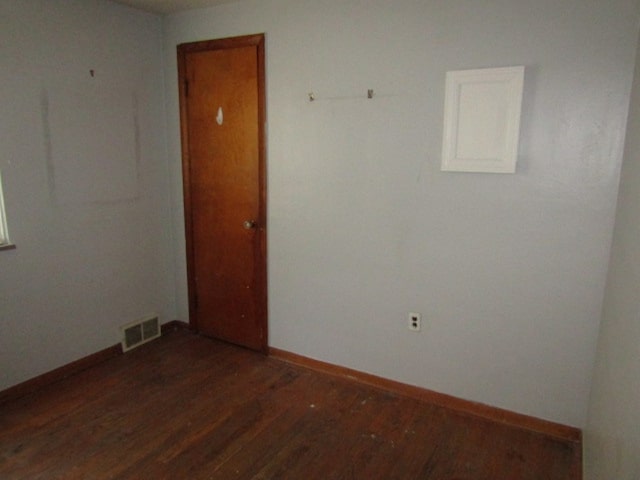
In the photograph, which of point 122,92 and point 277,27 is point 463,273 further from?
point 122,92

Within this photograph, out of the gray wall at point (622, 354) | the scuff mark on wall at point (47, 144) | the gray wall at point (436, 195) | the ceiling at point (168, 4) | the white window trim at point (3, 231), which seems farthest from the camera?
the ceiling at point (168, 4)

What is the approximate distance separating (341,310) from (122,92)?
2077 millimetres

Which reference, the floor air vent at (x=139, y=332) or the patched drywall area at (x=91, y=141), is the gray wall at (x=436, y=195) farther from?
the floor air vent at (x=139, y=332)

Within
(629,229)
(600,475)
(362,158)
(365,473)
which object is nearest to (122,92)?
(362,158)

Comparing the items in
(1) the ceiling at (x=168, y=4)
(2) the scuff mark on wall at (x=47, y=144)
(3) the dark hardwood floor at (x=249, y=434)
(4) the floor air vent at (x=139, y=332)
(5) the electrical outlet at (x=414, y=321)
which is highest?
(1) the ceiling at (x=168, y=4)

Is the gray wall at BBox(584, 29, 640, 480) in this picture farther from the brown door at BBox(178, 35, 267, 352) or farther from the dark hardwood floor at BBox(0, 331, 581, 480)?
the brown door at BBox(178, 35, 267, 352)

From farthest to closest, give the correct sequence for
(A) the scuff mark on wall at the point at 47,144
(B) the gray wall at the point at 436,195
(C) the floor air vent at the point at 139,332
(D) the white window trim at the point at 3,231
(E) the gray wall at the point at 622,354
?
(C) the floor air vent at the point at 139,332
(A) the scuff mark on wall at the point at 47,144
(D) the white window trim at the point at 3,231
(B) the gray wall at the point at 436,195
(E) the gray wall at the point at 622,354

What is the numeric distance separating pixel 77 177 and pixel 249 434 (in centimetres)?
188

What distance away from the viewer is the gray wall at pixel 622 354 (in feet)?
3.95

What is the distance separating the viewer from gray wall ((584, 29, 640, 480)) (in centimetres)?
121

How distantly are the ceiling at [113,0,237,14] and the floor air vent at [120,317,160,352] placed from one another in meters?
2.20

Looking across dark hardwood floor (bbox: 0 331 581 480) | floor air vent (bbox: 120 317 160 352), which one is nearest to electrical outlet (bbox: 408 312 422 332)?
dark hardwood floor (bbox: 0 331 581 480)

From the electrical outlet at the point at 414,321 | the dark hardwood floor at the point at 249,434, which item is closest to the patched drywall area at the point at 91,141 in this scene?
the dark hardwood floor at the point at 249,434

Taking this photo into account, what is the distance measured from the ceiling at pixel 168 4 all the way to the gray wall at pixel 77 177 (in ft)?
0.28
